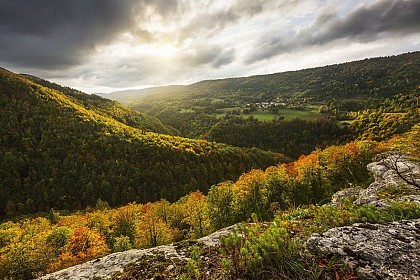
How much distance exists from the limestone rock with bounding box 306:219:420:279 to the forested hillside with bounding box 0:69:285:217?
5123 inches

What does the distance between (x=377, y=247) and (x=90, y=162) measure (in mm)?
164037

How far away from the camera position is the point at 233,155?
523ft

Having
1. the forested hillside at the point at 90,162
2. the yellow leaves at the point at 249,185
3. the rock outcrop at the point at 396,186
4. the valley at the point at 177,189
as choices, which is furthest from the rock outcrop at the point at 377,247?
the forested hillside at the point at 90,162

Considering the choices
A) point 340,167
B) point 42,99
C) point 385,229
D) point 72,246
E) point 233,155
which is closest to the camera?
point 385,229

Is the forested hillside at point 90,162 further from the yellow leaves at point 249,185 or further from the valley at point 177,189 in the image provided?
the yellow leaves at point 249,185

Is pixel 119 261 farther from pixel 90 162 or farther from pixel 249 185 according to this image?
pixel 90 162

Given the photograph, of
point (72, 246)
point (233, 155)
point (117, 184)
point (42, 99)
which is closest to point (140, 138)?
point (117, 184)

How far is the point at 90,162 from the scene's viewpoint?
147 m

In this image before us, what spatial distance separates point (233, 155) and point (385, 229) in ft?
507

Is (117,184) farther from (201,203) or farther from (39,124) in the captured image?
(201,203)

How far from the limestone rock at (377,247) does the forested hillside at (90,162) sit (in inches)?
5123

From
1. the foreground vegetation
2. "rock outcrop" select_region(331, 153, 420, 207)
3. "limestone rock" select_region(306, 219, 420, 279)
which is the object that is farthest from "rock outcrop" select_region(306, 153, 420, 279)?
the foreground vegetation

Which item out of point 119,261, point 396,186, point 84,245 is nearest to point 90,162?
point 84,245

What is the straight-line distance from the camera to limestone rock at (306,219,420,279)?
429 centimetres
